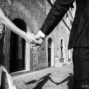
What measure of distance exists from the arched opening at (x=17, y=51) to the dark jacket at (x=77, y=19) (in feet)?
31.3

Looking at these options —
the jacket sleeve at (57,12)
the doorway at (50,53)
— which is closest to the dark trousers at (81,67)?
the jacket sleeve at (57,12)

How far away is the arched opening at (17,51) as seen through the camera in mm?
11727

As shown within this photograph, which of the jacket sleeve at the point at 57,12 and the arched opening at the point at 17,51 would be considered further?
the arched opening at the point at 17,51

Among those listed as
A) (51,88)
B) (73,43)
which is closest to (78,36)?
(73,43)

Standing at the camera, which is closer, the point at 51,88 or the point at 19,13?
the point at 51,88

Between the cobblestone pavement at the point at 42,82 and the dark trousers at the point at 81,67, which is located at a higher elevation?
the dark trousers at the point at 81,67

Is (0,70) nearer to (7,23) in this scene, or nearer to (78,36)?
(7,23)

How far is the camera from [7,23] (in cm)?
354

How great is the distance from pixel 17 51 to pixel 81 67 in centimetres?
1037

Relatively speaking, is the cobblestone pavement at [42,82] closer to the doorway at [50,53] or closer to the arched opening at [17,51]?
the arched opening at [17,51]

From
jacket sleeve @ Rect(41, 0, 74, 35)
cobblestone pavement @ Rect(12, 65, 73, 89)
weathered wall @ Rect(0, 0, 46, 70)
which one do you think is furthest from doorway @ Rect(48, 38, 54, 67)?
jacket sleeve @ Rect(41, 0, 74, 35)

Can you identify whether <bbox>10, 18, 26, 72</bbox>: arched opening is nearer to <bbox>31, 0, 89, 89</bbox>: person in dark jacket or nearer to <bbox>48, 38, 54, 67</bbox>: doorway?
<bbox>48, 38, 54, 67</bbox>: doorway

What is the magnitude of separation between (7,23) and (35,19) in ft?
33.8

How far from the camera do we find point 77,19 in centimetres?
223
